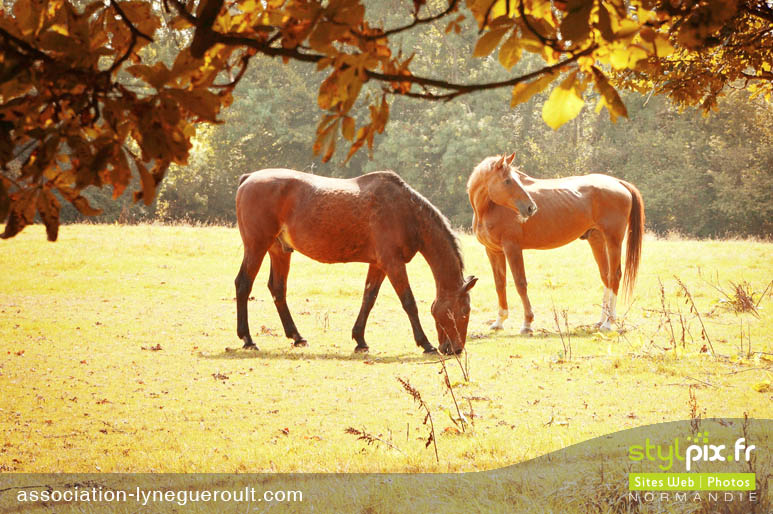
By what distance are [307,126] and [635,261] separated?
34.4m

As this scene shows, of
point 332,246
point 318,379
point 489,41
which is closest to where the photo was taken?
point 489,41

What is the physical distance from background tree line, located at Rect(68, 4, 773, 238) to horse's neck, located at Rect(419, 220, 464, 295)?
1118 inches

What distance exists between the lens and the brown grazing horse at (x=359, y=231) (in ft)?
28.7

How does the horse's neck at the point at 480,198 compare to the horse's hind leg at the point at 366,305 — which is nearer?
the horse's hind leg at the point at 366,305

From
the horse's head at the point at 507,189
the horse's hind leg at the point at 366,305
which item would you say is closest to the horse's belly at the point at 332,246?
the horse's hind leg at the point at 366,305

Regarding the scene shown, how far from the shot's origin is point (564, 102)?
1.86 metres

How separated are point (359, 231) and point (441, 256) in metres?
1.07

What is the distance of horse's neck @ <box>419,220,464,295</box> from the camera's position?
8.62 m

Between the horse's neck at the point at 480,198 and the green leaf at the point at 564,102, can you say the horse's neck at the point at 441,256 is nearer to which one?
the horse's neck at the point at 480,198

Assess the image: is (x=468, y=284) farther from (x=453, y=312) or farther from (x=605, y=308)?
(x=605, y=308)

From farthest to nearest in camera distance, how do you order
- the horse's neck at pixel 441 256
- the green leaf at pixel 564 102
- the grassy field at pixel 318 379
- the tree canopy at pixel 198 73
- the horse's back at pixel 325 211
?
the horse's back at pixel 325 211, the horse's neck at pixel 441 256, the grassy field at pixel 318 379, the green leaf at pixel 564 102, the tree canopy at pixel 198 73

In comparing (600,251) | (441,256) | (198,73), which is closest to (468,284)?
(441,256)

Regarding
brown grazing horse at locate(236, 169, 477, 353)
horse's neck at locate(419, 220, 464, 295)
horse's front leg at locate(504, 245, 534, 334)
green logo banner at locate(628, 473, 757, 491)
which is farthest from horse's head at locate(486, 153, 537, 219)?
green logo banner at locate(628, 473, 757, 491)

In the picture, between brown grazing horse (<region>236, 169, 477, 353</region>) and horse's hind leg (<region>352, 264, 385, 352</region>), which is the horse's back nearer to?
brown grazing horse (<region>236, 169, 477, 353</region>)
